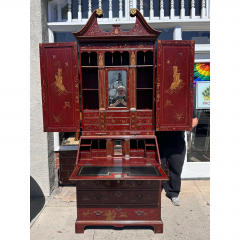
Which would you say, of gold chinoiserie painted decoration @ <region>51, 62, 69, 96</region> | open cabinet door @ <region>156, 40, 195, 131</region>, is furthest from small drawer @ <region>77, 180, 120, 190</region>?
gold chinoiserie painted decoration @ <region>51, 62, 69, 96</region>

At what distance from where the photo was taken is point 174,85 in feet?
9.86

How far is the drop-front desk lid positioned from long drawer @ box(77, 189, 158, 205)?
41 cm

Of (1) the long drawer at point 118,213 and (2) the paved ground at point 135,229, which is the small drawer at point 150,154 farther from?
(2) the paved ground at point 135,229

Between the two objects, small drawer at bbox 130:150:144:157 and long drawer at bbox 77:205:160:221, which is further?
small drawer at bbox 130:150:144:157

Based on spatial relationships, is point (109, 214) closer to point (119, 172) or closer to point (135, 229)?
point (135, 229)

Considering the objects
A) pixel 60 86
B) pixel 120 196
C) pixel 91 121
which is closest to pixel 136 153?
pixel 120 196

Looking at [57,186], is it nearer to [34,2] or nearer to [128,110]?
[128,110]

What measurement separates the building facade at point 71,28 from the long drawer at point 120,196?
139 cm

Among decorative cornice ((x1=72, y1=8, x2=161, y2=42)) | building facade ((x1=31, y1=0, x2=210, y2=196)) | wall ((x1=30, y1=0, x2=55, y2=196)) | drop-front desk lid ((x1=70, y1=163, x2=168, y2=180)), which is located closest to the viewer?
drop-front desk lid ((x1=70, y1=163, x2=168, y2=180))

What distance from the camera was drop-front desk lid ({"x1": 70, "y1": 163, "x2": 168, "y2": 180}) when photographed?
258 centimetres

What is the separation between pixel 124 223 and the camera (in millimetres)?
2982

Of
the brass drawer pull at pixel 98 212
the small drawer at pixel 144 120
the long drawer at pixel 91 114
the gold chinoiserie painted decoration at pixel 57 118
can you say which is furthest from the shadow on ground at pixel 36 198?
the small drawer at pixel 144 120

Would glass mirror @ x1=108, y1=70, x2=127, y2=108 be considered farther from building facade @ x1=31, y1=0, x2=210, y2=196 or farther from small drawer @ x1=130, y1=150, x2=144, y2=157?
building facade @ x1=31, y1=0, x2=210, y2=196

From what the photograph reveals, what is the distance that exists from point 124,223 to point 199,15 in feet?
14.1
